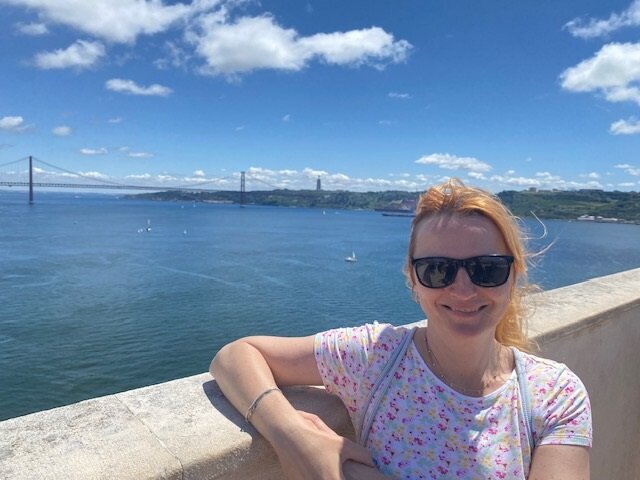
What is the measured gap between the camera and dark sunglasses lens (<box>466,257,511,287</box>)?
1161 millimetres

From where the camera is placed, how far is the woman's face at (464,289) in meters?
1.16

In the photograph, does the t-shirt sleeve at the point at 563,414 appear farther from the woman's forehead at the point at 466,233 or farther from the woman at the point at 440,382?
the woman's forehead at the point at 466,233

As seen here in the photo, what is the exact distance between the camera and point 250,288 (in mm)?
23922

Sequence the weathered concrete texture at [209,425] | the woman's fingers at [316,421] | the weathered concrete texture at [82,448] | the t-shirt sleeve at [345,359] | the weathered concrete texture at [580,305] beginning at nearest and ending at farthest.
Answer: the weathered concrete texture at [82,448] < the weathered concrete texture at [209,425] < the woman's fingers at [316,421] < the t-shirt sleeve at [345,359] < the weathered concrete texture at [580,305]

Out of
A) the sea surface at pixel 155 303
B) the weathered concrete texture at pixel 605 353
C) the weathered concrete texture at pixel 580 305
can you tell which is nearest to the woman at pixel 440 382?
the sea surface at pixel 155 303

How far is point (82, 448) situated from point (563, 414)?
0.98 metres

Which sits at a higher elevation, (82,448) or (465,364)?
(465,364)

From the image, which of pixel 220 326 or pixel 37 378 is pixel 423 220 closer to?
pixel 37 378

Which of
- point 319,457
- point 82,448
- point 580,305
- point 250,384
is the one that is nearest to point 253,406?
point 250,384

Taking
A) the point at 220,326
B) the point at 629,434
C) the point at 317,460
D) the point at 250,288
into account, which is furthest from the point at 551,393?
the point at 250,288

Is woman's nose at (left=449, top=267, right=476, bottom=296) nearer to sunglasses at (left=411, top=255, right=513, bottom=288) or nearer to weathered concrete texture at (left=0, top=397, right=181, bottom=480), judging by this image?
sunglasses at (left=411, top=255, right=513, bottom=288)

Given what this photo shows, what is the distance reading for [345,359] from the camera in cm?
122

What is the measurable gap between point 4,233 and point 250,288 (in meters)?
35.1

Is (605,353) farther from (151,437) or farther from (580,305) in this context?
(151,437)
